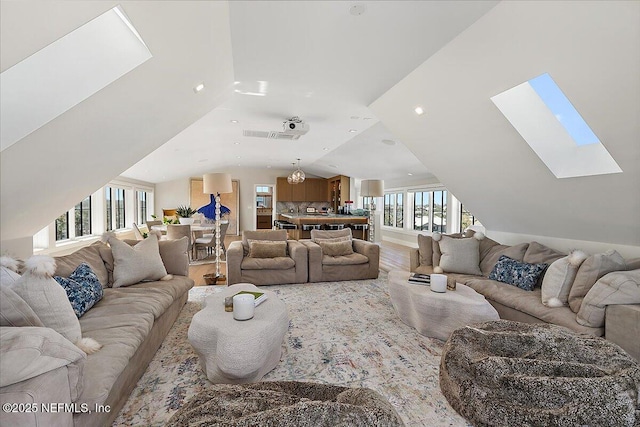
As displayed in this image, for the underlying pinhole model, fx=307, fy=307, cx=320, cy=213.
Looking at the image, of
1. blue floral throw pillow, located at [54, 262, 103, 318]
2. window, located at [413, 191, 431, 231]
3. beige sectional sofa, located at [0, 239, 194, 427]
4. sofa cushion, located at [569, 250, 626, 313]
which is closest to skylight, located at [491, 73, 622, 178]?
sofa cushion, located at [569, 250, 626, 313]

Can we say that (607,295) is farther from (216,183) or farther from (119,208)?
(119,208)

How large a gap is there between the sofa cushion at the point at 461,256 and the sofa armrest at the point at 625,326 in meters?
1.69

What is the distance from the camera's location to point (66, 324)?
1668 millimetres

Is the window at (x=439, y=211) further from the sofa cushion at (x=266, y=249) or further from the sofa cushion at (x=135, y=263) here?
the sofa cushion at (x=135, y=263)

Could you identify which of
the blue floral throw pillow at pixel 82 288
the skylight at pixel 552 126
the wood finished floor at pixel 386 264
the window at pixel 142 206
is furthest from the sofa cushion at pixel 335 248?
the window at pixel 142 206

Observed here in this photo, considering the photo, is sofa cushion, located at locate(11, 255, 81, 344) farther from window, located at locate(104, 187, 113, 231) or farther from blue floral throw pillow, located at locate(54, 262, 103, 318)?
window, located at locate(104, 187, 113, 231)

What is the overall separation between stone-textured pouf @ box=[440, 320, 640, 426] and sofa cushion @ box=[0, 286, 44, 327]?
7.48 feet

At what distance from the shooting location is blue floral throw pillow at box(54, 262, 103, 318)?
217 cm

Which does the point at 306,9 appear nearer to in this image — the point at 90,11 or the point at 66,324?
the point at 90,11

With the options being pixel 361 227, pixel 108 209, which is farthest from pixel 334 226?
pixel 108 209

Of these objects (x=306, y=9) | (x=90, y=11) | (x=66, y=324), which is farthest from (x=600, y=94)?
(x=66, y=324)

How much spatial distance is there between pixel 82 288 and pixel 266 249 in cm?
261

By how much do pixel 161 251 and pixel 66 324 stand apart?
1910 millimetres

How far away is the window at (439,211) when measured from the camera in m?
7.84
